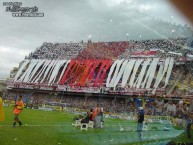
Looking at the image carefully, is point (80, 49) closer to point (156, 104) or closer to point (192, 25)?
point (156, 104)

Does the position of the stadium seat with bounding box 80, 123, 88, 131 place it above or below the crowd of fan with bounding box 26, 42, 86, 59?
below

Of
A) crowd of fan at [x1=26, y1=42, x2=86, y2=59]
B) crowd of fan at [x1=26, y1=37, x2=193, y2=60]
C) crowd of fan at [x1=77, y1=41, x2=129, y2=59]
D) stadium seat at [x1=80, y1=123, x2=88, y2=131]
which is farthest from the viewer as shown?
crowd of fan at [x1=26, y1=42, x2=86, y2=59]

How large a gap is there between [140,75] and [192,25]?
147 feet

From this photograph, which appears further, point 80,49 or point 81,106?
point 80,49

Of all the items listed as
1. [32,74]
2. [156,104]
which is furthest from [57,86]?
[156,104]

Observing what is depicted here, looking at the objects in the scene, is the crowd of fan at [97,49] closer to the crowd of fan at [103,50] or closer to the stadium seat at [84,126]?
the crowd of fan at [103,50]

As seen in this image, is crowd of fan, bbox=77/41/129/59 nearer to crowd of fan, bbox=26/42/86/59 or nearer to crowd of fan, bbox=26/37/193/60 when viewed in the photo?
crowd of fan, bbox=26/37/193/60

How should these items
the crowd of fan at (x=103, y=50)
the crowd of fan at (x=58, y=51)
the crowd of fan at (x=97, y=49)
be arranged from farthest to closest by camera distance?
the crowd of fan at (x=58, y=51), the crowd of fan at (x=103, y=50), the crowd of fan at (x=97, y=49)

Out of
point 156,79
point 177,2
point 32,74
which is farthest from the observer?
point 32,74

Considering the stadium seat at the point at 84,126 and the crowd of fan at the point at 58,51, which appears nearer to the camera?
the stadium seat at the point at 84,126

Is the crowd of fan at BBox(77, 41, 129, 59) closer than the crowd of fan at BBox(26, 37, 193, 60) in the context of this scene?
No

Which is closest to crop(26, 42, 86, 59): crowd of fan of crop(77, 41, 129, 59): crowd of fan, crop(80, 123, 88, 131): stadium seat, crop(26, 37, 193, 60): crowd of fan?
crop(26, 37, 193, 60): crowd of fan

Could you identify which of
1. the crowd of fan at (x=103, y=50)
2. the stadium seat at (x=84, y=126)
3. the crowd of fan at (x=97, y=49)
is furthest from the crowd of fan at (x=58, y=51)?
the stadium seat at (x=84, y=126)

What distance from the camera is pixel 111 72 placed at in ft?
170
